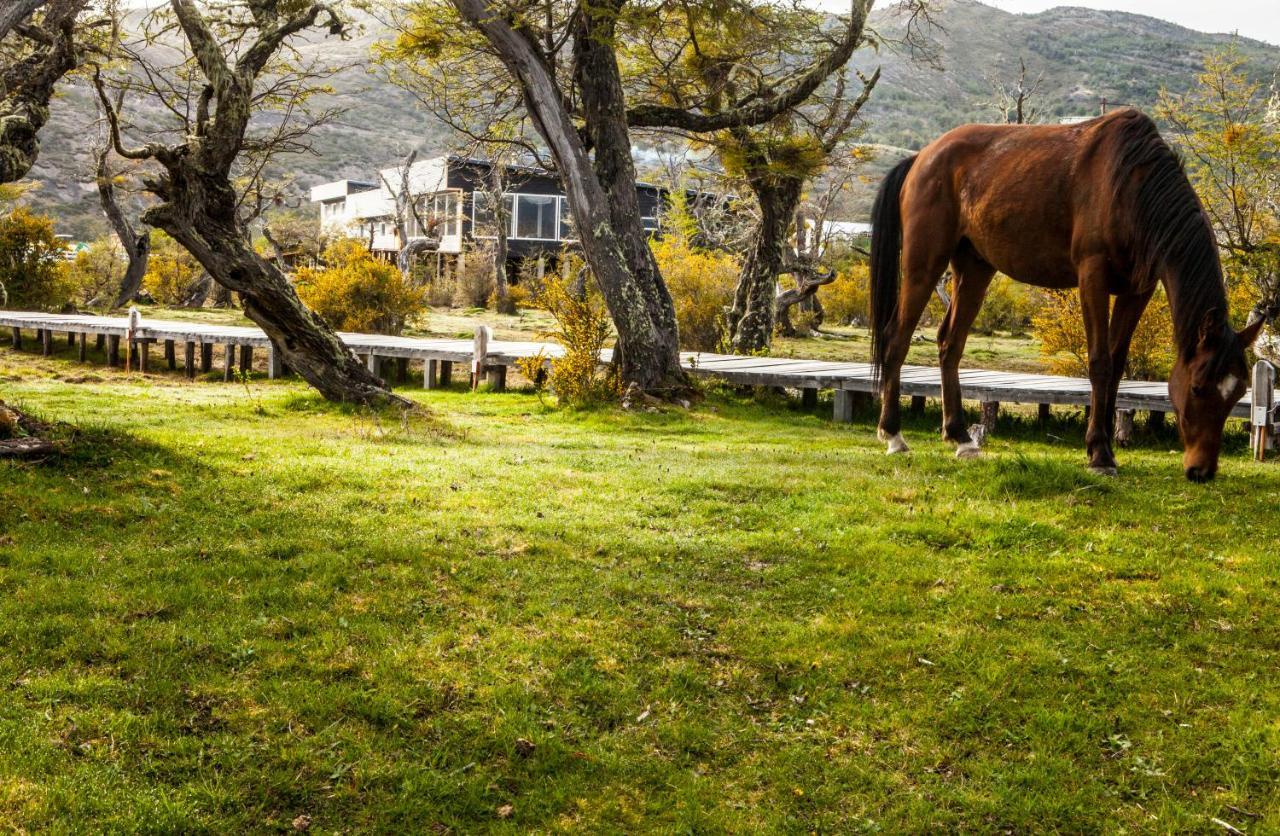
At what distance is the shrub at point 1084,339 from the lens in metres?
13.7

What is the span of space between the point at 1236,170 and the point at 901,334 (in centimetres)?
1003

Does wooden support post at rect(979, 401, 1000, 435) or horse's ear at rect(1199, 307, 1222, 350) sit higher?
horse's ear at rect(1199, 307, 1222, 350)

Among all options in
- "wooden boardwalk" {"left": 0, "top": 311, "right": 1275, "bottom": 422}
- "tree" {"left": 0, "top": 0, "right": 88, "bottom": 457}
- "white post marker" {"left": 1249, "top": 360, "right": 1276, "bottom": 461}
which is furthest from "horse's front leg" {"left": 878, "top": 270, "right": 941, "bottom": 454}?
"tree" {"left": 0, "top": 0, "right": 88, "bottom": 457}

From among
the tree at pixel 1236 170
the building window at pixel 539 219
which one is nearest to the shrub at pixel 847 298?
the tree at pixel 1236 170

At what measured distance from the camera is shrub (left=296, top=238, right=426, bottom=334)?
69.3ft

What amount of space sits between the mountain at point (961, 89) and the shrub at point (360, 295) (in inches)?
2078

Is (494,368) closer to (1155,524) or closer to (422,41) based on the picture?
(422,41)

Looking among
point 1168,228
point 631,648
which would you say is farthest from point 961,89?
point 631,648

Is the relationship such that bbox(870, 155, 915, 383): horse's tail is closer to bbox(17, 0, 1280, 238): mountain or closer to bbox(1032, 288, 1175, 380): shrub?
bbox(1032, 288, 1175, 380): shrub

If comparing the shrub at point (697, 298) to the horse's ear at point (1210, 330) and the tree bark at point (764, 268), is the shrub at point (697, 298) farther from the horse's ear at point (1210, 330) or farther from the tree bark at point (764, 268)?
the horse's ear at point (1210, 330)

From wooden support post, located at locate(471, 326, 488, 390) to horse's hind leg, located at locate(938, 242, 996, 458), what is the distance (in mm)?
7650

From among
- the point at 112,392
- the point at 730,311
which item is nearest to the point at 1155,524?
the point at 112,392

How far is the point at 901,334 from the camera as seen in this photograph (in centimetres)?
838

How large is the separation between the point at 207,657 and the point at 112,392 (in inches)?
427
